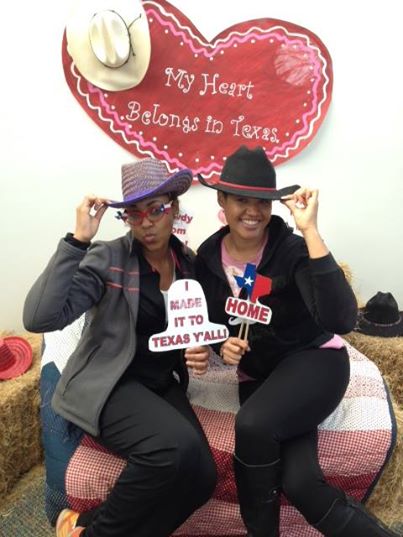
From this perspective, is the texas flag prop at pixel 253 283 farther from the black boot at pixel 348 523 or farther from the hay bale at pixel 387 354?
the hay bale at pixel 387 354

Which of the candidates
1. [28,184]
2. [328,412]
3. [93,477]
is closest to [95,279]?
[93,477]

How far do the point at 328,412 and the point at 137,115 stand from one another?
61.0 inches

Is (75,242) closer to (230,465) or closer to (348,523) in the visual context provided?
(230,465)

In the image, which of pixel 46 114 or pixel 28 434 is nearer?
pixel 28 434

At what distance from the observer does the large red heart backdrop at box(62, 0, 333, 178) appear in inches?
82.7

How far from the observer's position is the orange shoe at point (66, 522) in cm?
137

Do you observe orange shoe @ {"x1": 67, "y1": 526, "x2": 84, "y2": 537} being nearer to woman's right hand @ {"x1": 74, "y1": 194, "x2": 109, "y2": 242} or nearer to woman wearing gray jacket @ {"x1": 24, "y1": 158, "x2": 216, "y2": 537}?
woman wearing gray jacket @ {"x1": 24, "y1": 158, "x2": 216, "y2": 537}

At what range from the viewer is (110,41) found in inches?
74.3

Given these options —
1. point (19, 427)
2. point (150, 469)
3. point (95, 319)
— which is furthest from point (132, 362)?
point (19, 427)

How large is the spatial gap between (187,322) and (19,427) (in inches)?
37.2

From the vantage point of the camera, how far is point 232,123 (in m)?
2.24

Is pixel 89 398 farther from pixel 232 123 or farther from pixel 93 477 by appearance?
pixel 232 123

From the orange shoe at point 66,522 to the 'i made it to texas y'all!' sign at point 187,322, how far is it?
0.61 m

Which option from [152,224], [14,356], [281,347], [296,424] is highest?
[152,224]
